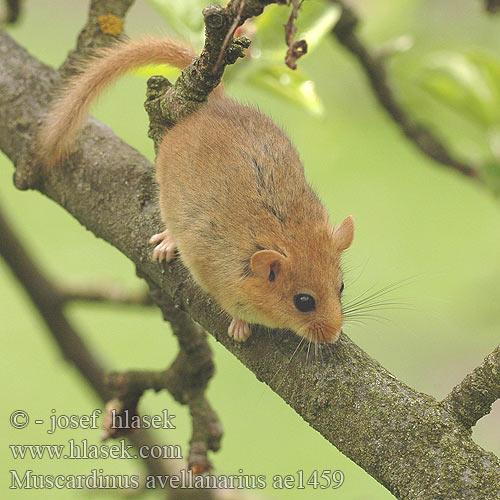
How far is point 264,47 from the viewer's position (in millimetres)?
2438

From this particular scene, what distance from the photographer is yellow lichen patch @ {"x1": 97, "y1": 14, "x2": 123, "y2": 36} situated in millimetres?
2537

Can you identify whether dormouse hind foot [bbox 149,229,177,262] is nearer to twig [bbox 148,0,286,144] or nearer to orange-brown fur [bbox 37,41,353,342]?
orange-brown fur [bbox 37,41,353,342]

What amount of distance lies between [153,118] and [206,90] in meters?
0.41

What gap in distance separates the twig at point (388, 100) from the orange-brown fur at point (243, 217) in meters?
0.88

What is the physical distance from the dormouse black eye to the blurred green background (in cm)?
42

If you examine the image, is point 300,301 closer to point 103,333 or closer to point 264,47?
point 264,47

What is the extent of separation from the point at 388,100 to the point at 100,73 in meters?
1.26

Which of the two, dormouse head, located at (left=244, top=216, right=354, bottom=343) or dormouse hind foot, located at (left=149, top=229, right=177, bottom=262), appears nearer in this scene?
dormouse hind foot, located at (left=149, top=229, right=177, bottom=262)

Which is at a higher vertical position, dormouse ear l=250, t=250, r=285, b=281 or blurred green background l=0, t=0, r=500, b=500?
dormouse ear l=250, t=250, r=285, b=281

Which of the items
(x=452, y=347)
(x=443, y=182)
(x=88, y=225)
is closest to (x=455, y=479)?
(x=88, y=225)

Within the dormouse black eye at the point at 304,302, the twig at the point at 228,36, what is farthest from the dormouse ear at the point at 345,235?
the twig at the point at 228,36

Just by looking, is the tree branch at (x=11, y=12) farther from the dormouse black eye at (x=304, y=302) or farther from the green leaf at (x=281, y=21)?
the dormouse black eye at (x=304, y=302)

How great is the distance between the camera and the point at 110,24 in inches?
100.0

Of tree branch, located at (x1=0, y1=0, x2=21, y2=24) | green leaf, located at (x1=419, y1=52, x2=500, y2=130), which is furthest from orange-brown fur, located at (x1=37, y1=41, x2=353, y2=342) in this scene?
tree branch, located at (x1=0, y1=0, x2=21, y2=24)
